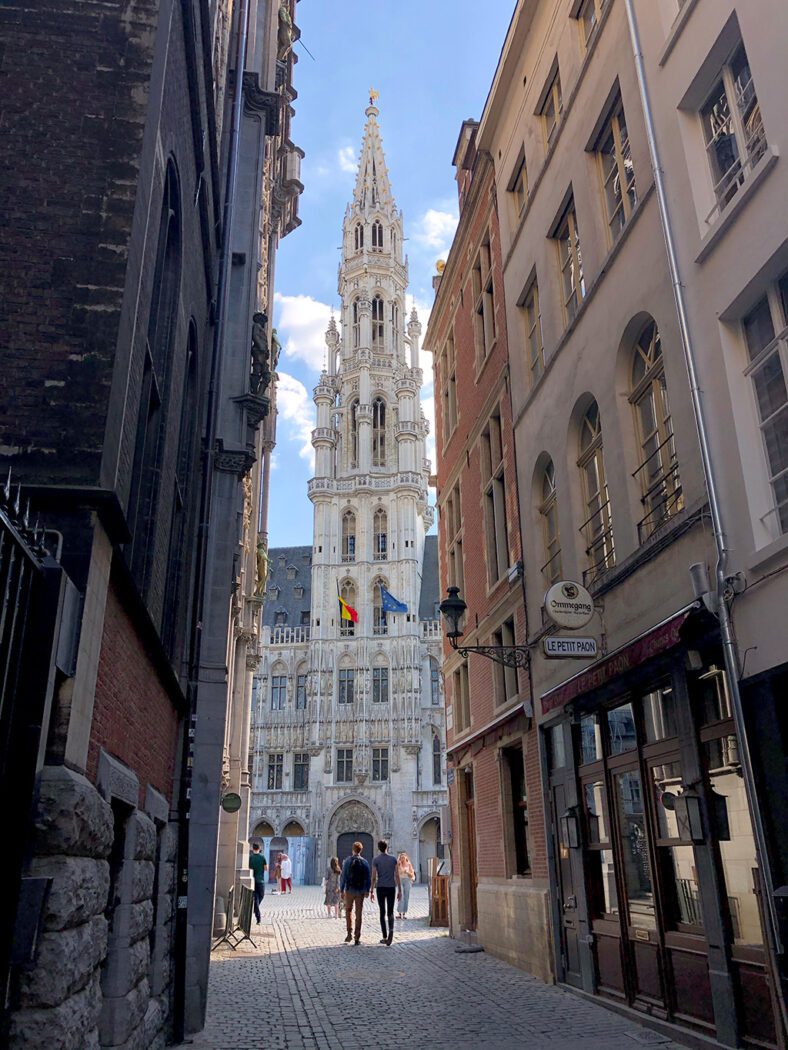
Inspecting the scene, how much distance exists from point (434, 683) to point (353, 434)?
21309mm

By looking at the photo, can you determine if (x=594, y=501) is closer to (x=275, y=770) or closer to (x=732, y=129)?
(x=732, y=129)

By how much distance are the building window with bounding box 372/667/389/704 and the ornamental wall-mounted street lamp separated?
48.1m

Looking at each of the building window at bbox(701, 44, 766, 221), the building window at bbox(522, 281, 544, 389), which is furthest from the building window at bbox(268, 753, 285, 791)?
the building window at bbox(701, 44, 766, 221)

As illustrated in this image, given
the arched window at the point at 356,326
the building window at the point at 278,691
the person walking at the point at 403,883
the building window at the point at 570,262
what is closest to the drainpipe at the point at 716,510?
the building window at the point at 570,262

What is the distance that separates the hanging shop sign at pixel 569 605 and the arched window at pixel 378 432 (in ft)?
193

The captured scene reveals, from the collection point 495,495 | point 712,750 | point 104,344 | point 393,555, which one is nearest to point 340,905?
point 495,495

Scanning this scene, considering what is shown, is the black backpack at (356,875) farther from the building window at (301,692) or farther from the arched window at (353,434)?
the arched window at (353,434)

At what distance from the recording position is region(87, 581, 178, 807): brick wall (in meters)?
5.61

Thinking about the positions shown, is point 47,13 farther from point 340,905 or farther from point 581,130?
point 340,905

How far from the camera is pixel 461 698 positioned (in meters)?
19.4

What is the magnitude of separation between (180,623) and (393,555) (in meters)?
54.5

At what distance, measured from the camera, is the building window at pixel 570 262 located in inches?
496

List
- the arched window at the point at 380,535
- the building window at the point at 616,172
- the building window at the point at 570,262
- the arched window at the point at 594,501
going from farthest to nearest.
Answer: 1. the arched window at the point at 380,535
2. the building window at the point at 570,262
3. the arched window at the point at 594,501
4. the building window at the point at 616,172

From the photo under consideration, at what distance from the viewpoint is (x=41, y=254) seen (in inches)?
231
